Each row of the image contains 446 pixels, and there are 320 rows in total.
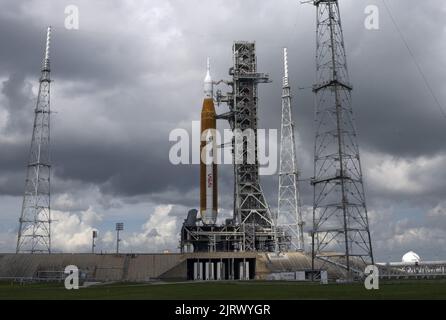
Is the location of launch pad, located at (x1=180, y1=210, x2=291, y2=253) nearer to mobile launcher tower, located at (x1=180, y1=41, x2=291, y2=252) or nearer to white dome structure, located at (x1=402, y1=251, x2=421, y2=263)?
mobile launcher tower, located at (x1=180, y1=41, x2=291, y2=252)

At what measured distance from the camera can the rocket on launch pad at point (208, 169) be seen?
447ft

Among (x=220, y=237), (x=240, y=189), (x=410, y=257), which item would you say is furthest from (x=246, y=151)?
(x=410, y=257)

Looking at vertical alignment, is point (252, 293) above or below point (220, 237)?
below

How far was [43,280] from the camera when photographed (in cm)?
11369

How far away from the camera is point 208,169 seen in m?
136

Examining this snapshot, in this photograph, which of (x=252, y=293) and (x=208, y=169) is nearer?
(x=252, y=293)

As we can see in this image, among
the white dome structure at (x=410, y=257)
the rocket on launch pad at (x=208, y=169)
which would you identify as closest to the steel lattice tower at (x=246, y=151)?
the rocket on launch pad at (x=208, y=169)

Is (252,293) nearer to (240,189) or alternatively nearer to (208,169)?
(208,169)

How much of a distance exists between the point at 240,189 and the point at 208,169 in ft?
36.8

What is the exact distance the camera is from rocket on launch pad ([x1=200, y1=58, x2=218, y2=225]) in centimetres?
13612

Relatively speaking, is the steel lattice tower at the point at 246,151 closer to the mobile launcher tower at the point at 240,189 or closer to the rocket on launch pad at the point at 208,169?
the mobile launcher tower at the point at 240,189
